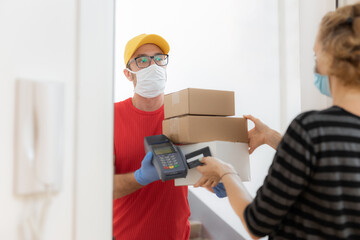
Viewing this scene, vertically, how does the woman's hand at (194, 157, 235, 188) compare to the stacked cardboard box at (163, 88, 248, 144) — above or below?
below

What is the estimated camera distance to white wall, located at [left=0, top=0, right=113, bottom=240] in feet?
1.79

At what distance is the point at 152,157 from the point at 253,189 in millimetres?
1124

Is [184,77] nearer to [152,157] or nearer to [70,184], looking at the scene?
[152,157]

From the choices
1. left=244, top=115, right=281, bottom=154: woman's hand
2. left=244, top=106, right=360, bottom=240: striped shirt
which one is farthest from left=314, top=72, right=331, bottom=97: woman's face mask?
left=244, top=115, right=281, bottom=154: woman's hand

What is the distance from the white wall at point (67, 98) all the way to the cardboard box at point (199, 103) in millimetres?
496

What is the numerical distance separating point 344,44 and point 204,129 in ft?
1.83

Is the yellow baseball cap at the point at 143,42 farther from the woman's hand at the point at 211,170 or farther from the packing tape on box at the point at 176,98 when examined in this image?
the woman's hand at the point at 211,170

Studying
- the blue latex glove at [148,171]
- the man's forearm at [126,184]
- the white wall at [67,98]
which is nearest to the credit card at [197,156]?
the blue latex glove at [148,171]

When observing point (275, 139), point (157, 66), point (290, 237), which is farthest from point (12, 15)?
point (275, 139)

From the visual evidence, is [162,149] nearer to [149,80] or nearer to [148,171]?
[148,171]

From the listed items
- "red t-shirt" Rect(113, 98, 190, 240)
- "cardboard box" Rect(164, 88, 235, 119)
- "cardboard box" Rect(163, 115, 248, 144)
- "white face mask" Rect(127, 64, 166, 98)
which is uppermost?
"white face mask" Rect(127, 64, 166, 98)

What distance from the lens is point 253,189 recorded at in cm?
204

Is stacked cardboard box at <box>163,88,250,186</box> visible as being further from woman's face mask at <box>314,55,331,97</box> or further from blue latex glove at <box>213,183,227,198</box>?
woman's face mask at <box>314,55,331,97</box>

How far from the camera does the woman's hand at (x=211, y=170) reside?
950 millimetres
